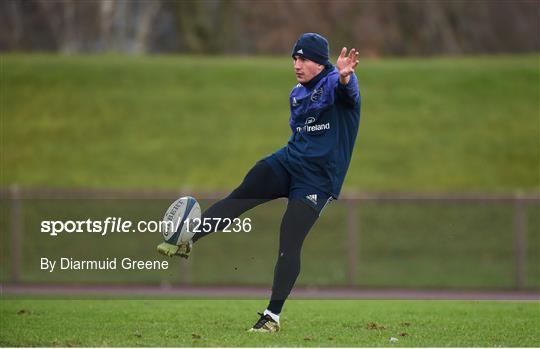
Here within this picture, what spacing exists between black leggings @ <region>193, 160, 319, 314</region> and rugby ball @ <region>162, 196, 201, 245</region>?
14 centimetres

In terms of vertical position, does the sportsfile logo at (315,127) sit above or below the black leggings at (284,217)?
above

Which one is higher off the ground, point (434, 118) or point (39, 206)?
point (434, 118)

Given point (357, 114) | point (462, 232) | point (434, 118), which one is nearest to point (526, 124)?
point (434, 118)

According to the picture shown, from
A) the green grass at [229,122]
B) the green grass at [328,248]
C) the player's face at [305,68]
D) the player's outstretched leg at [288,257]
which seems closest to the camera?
the player's outstretched leg at [288,257]

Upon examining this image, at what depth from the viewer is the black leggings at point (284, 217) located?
8438 millimetres

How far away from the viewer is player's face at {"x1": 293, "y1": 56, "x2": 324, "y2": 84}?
8531 millimetres

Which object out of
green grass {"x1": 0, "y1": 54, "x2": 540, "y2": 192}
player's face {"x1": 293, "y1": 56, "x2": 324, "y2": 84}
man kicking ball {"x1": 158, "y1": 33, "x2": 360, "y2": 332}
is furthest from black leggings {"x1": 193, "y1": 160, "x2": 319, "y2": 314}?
green grass {"x1": 0, "y1": 54, "x2": 540, "y2": 192}

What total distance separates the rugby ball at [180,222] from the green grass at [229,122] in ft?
47.9

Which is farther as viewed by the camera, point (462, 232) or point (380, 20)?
point (380, 20)

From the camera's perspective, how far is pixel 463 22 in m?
38.5

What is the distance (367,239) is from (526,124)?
7.97 m

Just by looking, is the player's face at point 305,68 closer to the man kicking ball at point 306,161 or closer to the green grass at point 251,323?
the man kicking ball at point 306,161

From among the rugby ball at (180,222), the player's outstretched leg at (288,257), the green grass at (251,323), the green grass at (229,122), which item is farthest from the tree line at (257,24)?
the player's outstretched leg at (288,257)

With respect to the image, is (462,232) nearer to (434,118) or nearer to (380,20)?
(434,118)
